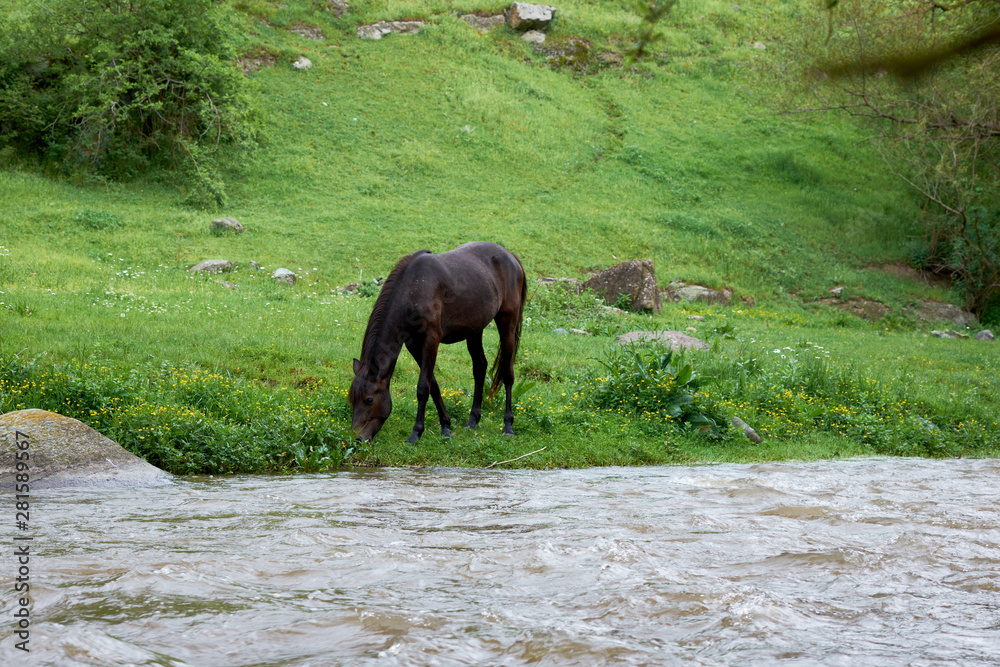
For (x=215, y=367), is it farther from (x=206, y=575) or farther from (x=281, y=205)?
(x=281, y=205)

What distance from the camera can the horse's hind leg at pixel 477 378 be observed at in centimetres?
1034

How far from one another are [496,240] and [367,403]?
52.9 feet

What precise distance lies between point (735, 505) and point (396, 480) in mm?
3414

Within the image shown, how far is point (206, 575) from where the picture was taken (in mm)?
4195

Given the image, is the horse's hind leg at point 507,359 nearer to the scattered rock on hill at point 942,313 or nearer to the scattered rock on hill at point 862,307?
the scattered rock on hill at point 862,307

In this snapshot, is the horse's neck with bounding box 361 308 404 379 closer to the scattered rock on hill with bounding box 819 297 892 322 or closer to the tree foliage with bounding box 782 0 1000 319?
the tree foliage with bounding box 782 0 1000 319

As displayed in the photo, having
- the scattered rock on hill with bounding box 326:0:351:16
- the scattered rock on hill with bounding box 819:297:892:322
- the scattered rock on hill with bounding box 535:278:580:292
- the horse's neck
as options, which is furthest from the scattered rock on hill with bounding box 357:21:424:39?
the horse's neck

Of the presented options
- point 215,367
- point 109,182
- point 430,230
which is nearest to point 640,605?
point 215,367

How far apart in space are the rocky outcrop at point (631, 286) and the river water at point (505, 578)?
13827 millimetres

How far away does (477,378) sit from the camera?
1066cm

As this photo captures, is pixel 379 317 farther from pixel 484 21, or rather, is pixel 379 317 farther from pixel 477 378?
pixel 484 21

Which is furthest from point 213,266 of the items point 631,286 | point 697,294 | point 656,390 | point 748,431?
point 697,294

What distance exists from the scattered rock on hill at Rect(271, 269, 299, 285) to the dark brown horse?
33.3ft

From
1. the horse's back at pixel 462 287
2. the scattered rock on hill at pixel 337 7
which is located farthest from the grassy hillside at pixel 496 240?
the horse's back at pixel 462 287
